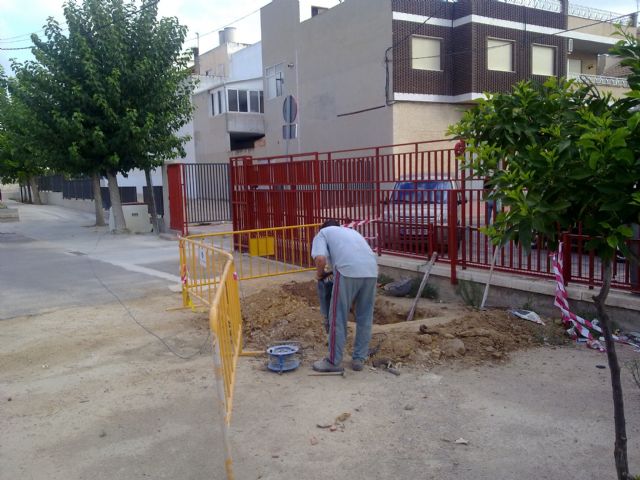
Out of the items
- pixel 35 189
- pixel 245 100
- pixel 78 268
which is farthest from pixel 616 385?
pixel 35 189

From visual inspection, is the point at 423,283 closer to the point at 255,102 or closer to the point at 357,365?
the point at 357,365

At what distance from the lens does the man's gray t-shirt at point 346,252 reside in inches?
214

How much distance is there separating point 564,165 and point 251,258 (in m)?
9.43

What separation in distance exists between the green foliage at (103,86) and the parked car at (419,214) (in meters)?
10.4

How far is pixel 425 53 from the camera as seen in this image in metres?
24.4

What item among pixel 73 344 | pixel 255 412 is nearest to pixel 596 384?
pixel 255 412

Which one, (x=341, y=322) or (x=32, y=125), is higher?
(x=32, y=125)

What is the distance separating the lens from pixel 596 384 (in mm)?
5102

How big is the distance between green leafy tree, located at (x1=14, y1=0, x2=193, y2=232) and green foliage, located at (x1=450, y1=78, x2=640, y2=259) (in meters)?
15.4

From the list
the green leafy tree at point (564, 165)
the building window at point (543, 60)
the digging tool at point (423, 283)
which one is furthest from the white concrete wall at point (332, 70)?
the green leafy tree at point (564, 165)

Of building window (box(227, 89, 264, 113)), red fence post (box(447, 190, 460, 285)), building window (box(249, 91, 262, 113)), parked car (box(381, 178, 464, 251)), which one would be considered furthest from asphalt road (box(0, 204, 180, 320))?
building window (box(249, 91, 262, 113))

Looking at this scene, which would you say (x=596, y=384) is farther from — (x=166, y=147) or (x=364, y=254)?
(x=166, y=147)

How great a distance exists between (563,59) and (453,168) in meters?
22.5

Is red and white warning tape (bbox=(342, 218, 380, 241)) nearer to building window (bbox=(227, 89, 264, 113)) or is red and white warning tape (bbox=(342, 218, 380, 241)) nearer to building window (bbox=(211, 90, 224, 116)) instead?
building window (bbox=(227, 89, 264, 113))
